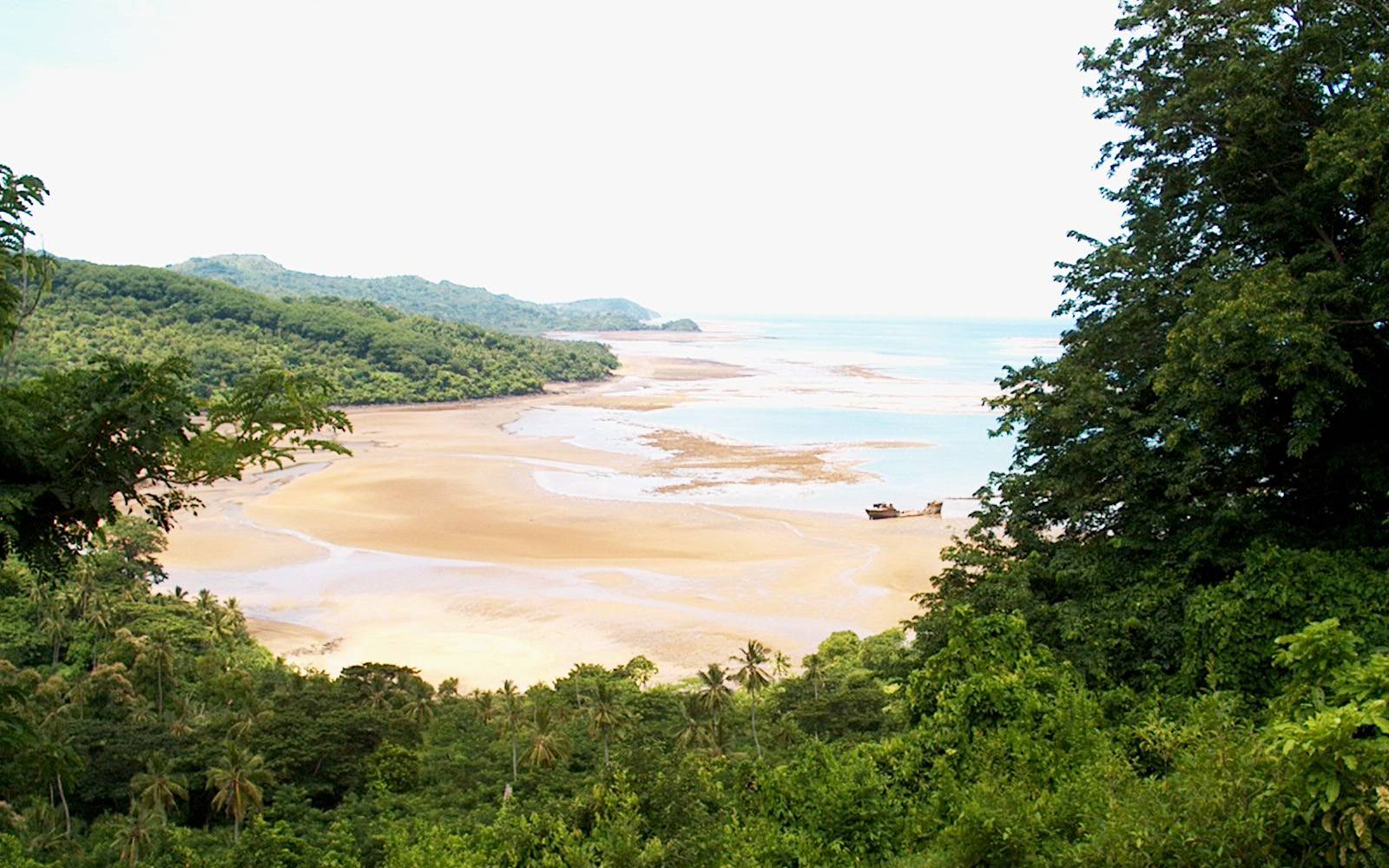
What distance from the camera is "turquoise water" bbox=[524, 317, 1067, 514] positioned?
153ft

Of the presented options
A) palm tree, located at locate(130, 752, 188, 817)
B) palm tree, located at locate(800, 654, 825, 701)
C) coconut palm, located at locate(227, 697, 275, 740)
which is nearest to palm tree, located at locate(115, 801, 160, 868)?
palm tree, located at locate(130, 752, 188, 817)

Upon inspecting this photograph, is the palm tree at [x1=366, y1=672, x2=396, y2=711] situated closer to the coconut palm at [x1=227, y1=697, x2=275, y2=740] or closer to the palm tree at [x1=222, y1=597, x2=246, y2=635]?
the coconut palm at [x1=227, y1=697, x2=275, y2=740]

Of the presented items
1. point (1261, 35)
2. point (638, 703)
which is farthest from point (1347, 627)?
point (638, 703)

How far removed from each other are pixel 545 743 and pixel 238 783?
615 cm

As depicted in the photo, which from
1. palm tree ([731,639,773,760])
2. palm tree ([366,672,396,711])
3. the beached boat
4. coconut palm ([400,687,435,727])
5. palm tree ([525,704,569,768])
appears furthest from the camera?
the beached boat

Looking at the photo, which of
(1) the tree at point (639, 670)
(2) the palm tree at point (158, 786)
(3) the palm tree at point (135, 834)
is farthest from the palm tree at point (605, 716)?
(3) the palm tree at point (135, 834)

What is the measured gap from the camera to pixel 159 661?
24000mm

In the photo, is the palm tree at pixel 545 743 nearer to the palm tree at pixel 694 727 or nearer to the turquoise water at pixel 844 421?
the palm tree at pixel 694 727

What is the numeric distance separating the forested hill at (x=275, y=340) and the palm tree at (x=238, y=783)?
208 feet

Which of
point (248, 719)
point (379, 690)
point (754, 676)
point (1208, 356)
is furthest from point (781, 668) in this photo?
point (1208, 356)

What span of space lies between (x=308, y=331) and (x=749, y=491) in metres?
73.9

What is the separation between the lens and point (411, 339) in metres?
101

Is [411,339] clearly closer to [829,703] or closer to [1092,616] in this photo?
[829,703]

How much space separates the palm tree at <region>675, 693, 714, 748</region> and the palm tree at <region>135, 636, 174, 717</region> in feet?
46.0
